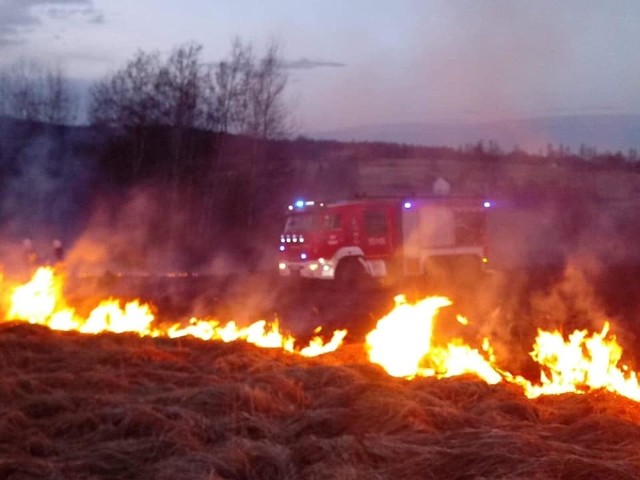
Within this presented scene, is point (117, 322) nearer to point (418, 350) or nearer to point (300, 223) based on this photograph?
point (418, 350)

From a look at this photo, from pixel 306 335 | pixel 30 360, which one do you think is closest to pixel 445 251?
pixel 306 335

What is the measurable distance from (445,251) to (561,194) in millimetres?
16740

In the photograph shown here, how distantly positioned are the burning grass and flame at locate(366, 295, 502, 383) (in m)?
0.87

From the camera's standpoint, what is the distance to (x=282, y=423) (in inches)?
290

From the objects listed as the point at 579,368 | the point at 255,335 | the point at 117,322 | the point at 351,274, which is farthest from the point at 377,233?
the point at 579,368

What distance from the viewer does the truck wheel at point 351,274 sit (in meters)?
22.9

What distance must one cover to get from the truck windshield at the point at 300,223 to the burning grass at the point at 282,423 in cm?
1345

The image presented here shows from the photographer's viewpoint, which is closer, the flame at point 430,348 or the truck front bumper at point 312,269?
the flame at point 430,348

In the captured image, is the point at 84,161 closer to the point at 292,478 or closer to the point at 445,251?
the point at 445,251

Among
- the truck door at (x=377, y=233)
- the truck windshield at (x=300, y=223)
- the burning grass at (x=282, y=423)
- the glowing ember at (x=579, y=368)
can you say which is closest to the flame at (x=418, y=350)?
the glowing ember at (x=579, y=368)

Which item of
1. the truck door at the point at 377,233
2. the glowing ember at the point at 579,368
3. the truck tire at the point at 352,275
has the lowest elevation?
the truck tire at the point at 352,275

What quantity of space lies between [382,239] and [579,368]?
45.5ft

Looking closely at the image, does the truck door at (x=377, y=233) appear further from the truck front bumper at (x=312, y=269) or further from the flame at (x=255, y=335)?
the flame at (x=255, y=335)

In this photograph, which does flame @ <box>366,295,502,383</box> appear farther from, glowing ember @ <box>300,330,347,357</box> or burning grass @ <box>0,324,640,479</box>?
burning grass @ <box>0,324,640,479</box>
